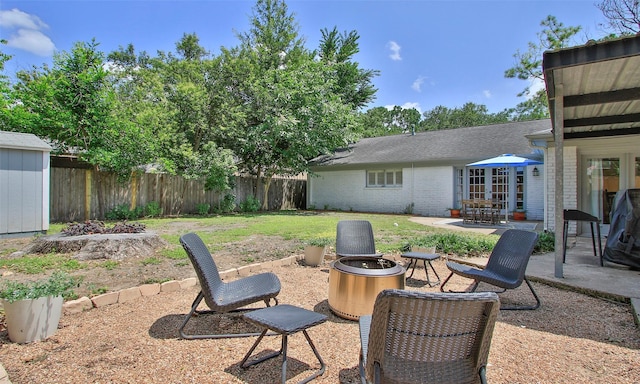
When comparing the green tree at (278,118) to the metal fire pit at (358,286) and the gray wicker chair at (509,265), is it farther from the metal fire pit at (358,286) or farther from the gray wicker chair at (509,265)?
the metal fire pit at (358,286)

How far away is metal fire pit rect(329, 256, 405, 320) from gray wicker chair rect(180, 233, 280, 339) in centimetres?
67

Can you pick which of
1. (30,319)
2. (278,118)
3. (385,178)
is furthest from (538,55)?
(30,319)

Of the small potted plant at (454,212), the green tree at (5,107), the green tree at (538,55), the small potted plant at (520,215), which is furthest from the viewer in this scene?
the green tree at (538,55)

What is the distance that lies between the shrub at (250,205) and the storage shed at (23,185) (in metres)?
8.76

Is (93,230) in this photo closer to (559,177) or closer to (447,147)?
(559,177)

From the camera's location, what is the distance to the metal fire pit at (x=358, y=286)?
3.36 m

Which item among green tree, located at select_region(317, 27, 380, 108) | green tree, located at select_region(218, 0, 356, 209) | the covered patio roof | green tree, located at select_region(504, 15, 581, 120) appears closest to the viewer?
the covered patio roof

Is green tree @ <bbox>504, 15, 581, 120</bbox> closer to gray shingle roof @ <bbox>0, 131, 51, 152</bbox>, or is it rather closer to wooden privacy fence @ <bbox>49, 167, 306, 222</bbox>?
wooden privacy fence @ <bbox>49, 167, 306, 222</bbox>

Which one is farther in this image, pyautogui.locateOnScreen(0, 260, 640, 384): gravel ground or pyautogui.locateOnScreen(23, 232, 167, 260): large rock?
pyautogui.locateOnScreen(23, 232, 167, 260): large rock

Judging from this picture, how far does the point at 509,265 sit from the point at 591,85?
2.89 meters

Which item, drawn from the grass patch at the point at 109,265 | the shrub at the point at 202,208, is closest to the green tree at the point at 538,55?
the shrub at the point at 202,208

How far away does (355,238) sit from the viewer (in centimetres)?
511

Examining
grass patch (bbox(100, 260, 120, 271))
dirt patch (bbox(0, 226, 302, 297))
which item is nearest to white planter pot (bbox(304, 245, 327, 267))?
dirt patch (bbox(0, 226, 302, 297))

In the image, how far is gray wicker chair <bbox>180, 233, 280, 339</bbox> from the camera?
300cm
